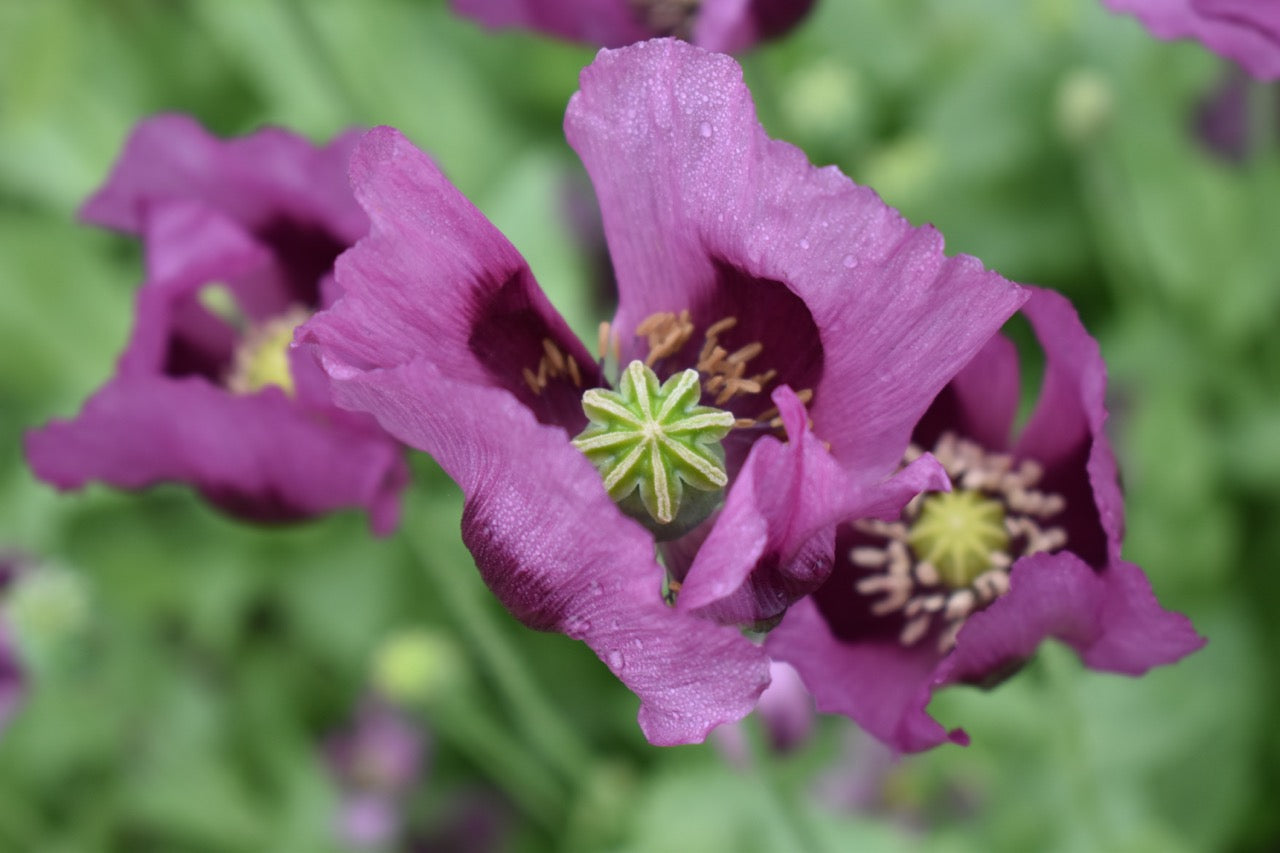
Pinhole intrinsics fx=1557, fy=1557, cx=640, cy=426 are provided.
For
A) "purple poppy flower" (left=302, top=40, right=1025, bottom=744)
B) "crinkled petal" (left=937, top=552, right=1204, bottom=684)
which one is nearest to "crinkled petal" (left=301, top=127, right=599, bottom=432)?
"purple poppy flower" (left=302, top=40, right=1025, bottom=744)

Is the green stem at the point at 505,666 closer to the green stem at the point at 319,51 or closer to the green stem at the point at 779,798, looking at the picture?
the green stem at the point at 779,798

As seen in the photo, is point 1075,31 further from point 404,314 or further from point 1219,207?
point 404,314

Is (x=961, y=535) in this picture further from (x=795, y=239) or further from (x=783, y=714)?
(x=783, y=714)

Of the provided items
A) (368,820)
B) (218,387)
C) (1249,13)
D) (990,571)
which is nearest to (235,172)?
(218,387)

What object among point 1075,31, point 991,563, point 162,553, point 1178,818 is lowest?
point 162,553

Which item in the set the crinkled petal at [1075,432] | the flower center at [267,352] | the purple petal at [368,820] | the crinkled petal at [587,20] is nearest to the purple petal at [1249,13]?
the crinkled petal at [1075,432]

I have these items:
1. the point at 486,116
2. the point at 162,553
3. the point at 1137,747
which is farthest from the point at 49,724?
the point at 1137,747

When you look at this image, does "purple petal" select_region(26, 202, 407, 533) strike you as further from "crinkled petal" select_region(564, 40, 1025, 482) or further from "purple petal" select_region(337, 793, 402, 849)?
"purple petal" select_region(337, 793, 402, 849)
